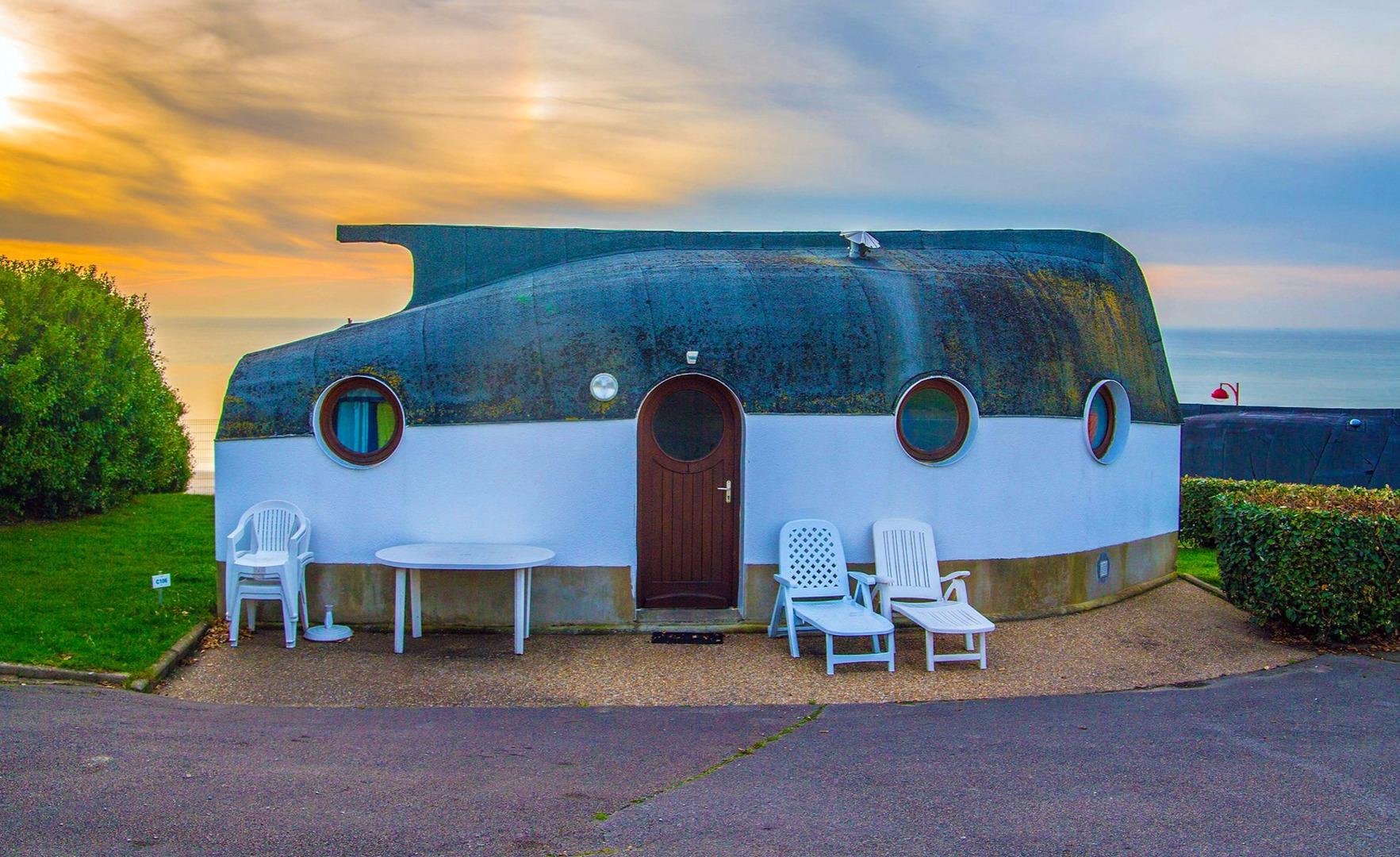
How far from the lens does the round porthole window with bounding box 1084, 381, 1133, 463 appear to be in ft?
36.9

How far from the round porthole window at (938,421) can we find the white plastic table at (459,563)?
11.8 feet

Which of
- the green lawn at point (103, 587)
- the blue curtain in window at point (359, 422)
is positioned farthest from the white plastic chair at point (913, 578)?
the green lawn at point (103, 587)

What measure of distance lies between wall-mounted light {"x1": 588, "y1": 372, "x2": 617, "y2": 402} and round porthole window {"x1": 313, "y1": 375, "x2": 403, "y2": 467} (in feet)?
5.98

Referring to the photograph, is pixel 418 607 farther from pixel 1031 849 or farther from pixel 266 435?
pixel 1031 849

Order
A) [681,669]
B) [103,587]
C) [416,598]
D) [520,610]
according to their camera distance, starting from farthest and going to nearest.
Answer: [103,587]
[416,598]
[520,610]
[681,669]

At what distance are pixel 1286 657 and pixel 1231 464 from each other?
1149cm

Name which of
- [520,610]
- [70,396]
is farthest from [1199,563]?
[70,396]

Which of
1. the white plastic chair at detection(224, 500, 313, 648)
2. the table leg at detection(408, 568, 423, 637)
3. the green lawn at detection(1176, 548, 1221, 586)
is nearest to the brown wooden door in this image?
the table leg at detection(408, 568, 423, 637)

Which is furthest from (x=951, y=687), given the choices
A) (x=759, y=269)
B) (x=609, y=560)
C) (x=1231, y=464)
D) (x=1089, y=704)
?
(x=1231, y=464)

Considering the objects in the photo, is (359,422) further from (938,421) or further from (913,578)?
(938,421)

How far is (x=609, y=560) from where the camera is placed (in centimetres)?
989

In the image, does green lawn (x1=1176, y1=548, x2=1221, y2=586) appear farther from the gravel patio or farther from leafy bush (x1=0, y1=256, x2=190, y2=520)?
leafy bush (x1=0, y1=256, x2=190, y2=520)

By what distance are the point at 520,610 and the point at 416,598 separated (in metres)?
1.05

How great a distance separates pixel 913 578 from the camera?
9.83m
